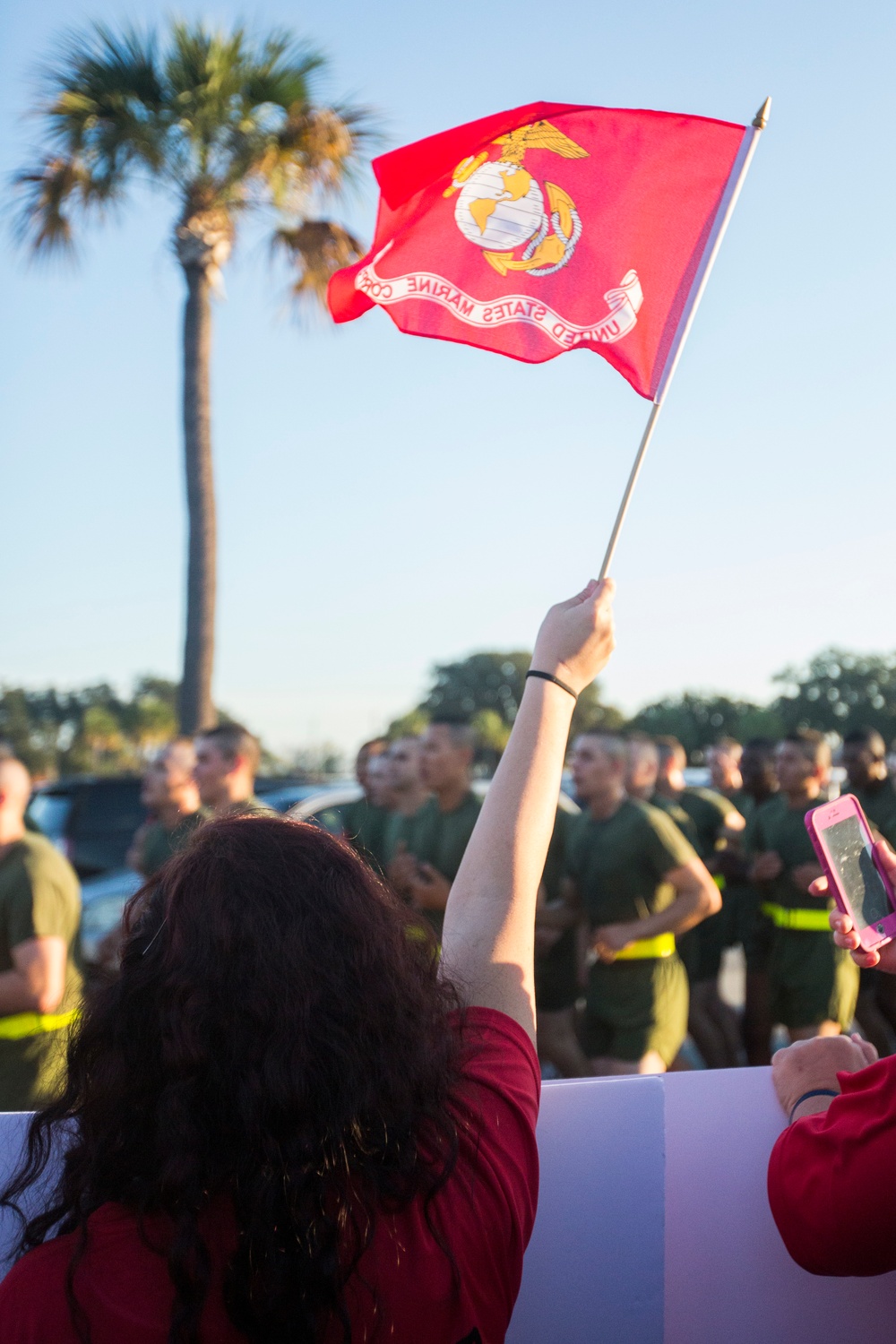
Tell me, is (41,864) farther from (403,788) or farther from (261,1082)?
(261,1082)

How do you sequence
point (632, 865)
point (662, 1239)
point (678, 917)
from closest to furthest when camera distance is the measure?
point (662, 1239)
point (678, 917)
point (632, 865)

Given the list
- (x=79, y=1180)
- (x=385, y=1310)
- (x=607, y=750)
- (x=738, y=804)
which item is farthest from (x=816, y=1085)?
(x=738, y=804)

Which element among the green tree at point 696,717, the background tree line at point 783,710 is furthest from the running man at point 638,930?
the green tree at point 696,717

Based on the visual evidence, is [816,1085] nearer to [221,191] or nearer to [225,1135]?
[225,1135]

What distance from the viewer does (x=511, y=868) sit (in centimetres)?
165

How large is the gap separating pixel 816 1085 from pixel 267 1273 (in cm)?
109

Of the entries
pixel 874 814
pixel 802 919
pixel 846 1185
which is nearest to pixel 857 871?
pixel 846 1185

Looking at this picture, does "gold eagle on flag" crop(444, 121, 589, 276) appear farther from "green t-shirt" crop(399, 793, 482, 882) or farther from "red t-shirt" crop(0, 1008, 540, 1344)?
"green t-shirt" crop(399, 793, 482, 882)

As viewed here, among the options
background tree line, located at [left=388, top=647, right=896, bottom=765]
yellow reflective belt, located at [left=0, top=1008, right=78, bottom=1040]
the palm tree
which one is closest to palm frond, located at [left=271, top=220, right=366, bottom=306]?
the palm tree

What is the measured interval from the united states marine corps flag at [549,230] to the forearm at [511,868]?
4.20ft

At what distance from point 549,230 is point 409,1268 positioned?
2389mm

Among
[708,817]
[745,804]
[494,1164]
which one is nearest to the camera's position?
[494,1164]

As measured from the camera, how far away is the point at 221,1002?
128cm

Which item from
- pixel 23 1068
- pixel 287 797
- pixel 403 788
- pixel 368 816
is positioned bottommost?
pixel 287 797
